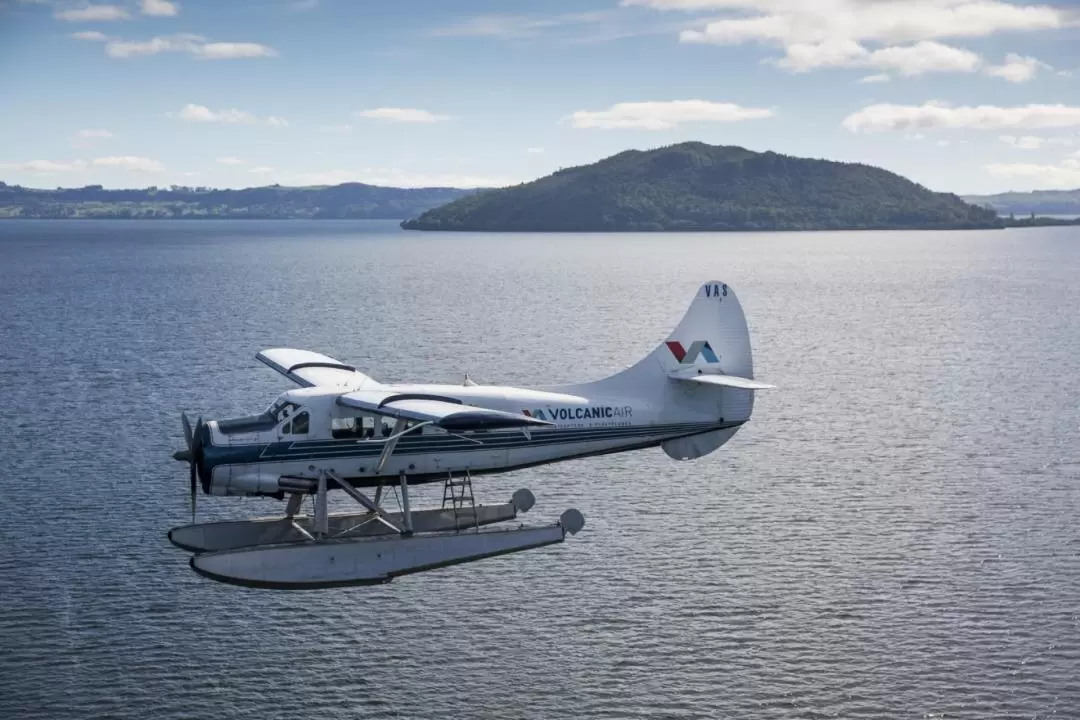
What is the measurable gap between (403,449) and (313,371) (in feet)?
16.5

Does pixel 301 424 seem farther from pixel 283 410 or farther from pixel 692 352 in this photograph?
pixel 692 352

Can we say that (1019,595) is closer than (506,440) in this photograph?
No

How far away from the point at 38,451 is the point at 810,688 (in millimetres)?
35066

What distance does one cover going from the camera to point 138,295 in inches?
5472

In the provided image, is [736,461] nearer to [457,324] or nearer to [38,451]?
[38,451]

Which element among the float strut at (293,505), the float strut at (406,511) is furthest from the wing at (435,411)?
the float strut at (293,505)

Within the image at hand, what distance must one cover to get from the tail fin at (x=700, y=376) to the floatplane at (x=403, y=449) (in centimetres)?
4

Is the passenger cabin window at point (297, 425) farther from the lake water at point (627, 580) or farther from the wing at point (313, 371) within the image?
the lake water at point (627, 580)

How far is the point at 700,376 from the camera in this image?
36.0 meters

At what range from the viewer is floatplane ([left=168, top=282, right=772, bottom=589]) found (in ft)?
101

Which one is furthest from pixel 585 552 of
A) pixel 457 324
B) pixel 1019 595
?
pixel 457 324

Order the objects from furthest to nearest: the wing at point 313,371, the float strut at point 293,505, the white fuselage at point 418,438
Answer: the wing at point 313,371 → the float strut at point 293,505 → the white fuselage at point 418,438

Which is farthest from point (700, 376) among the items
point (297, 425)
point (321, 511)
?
point (297, 425)

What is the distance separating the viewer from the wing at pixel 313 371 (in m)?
34.2
